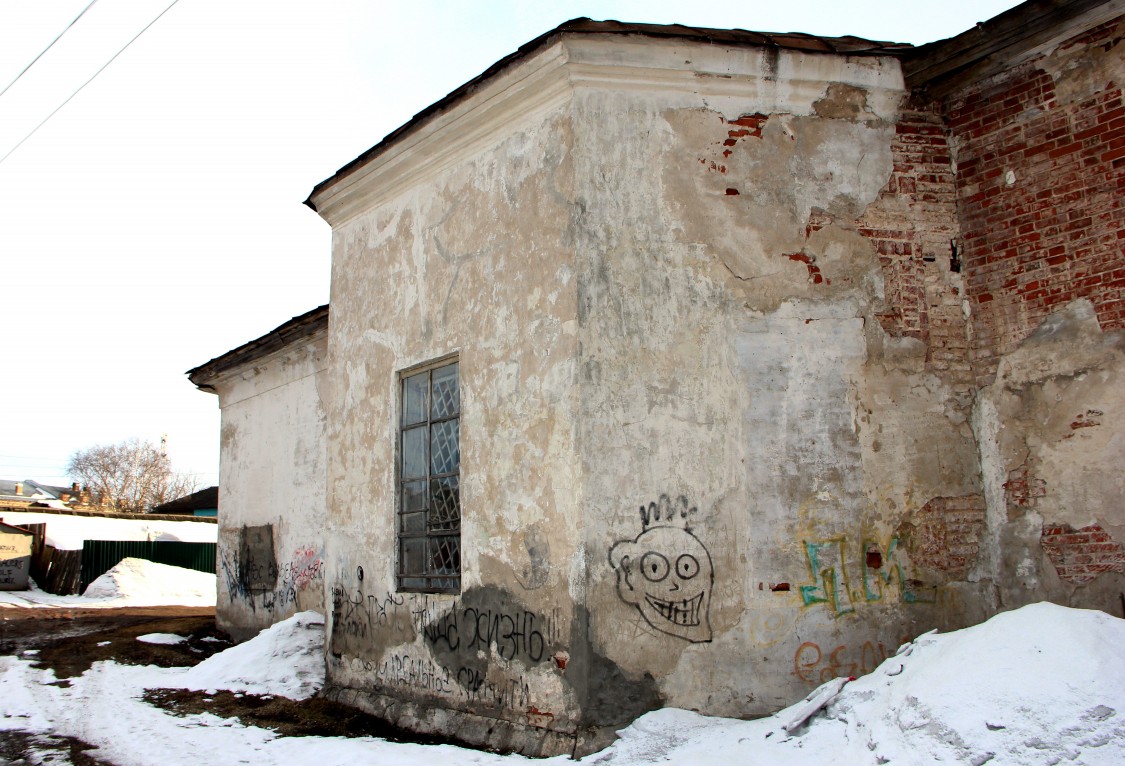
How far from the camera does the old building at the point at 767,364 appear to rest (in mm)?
5715

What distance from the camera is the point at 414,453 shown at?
745 cm

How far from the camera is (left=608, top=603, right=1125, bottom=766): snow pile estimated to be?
4117mm

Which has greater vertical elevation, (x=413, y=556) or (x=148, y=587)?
(x=413, y=556)

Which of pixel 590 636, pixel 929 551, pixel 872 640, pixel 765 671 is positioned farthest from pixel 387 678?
pixel 929 551

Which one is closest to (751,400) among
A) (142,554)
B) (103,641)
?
(103,641)

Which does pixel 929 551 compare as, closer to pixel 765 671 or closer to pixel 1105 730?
pixel 765 671

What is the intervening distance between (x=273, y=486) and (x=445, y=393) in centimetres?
553

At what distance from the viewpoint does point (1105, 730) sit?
4043 millimetres

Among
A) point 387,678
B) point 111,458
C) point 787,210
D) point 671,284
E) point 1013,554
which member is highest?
point 111,458

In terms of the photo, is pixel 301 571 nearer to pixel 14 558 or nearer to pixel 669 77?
pixel 669 77

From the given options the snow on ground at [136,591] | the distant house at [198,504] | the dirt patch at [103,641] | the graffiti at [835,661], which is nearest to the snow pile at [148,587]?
the snow on ground at [136,591]

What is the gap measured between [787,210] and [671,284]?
3.37 ft

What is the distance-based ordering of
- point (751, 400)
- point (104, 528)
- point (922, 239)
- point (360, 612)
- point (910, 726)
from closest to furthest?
point (910, 726)
point (751, 400)
point (922, 239)
point (360, 612)
point (104, 528)

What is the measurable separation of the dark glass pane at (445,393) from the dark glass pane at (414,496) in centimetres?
59
